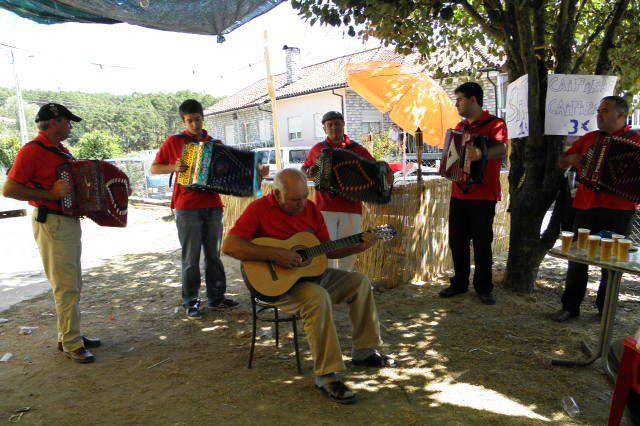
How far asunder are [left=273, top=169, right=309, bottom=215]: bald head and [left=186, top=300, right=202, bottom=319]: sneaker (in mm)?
2118

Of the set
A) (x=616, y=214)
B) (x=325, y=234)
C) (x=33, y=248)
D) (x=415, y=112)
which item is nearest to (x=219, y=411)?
(x=325, y=234)

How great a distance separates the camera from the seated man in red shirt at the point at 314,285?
319 cm

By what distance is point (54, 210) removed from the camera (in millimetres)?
3707

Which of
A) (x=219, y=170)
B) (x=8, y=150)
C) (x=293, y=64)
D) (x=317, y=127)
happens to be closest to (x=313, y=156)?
(x=219, y=170)

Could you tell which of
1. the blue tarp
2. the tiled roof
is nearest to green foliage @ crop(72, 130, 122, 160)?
the tiled roof

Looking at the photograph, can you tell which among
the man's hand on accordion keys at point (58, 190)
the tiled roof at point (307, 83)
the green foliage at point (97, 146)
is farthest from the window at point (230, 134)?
the man's hand on accordion keys at point (58, 190)

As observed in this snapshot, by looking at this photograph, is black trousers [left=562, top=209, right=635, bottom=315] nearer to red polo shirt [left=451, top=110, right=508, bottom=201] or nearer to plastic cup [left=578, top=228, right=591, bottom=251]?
red polo shirt [left=451, top=110, right=508, bottom=201]

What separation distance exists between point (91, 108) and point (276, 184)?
208 feet

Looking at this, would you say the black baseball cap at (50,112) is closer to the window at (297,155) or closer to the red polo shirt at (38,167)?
the red polo shirt at (38,167)

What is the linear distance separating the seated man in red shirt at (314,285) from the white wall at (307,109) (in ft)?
60.1

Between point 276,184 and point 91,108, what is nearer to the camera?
point 276,184

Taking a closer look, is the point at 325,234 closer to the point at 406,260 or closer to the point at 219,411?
the point at 219,411

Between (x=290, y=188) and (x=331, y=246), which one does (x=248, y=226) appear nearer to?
(x=290, y=188)

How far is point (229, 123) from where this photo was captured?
31031mm
